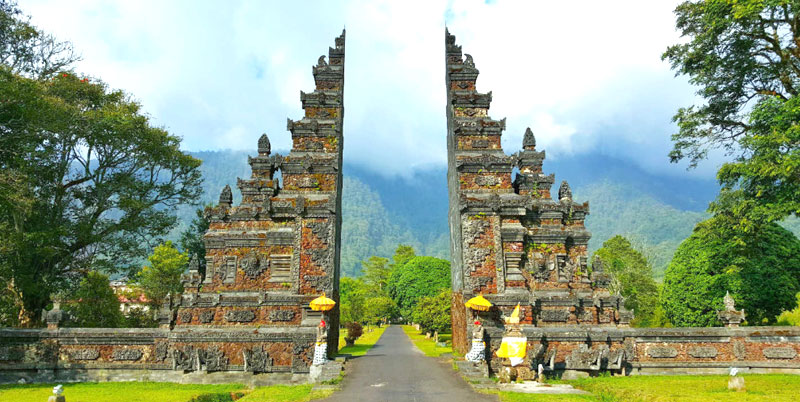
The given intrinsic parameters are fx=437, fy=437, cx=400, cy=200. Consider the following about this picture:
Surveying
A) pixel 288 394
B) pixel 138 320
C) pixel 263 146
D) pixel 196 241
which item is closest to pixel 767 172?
pixel 288 394

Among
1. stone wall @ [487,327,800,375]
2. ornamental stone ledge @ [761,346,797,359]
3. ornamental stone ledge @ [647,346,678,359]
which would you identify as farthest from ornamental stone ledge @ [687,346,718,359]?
ornamental stone ledge @ [761,346,797,359]

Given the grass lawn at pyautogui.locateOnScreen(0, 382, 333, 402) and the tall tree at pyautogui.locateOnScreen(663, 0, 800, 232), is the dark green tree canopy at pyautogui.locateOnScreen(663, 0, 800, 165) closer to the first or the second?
the tall tree at pyautogui.locateOnScreen(663, 0, 800, 232)

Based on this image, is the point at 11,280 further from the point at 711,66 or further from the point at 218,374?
the point at 711,66

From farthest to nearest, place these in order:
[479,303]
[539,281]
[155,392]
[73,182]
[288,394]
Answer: [73,182] < [539,281] < [479,303] < [155,392] < [288,394]

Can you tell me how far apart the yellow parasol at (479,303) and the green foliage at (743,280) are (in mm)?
14140

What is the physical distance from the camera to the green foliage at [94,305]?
27.3m

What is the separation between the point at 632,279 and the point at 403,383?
135 feet

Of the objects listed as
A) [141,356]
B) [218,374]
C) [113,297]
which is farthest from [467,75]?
[113,297]

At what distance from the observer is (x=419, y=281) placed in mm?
61031

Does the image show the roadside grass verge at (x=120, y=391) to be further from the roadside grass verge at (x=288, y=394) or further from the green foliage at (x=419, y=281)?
the green foliage at (x=419, y=281)

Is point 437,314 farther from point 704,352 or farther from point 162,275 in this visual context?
point 162,275

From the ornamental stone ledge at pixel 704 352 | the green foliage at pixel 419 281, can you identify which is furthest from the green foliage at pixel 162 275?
the ornamental stone ledge at pixel 704 352

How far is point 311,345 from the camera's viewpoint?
1731cm

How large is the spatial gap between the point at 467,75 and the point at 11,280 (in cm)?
2677
